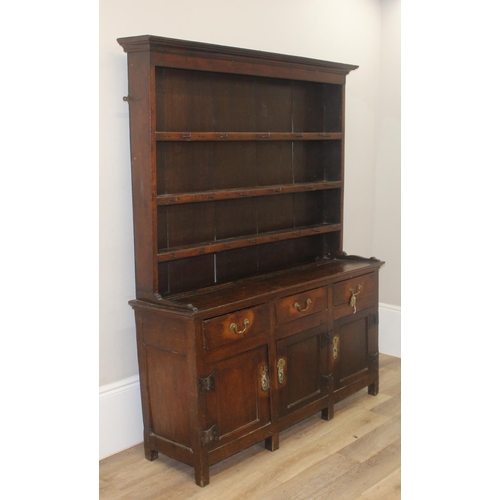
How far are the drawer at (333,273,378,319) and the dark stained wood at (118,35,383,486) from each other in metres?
0.01

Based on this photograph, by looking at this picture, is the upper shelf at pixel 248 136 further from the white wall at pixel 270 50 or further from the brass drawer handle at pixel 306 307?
the brass drawer handle at pixel 306 307

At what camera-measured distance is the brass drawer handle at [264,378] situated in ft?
10.0

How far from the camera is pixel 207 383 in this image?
279cm

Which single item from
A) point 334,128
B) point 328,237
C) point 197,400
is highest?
point 334,128

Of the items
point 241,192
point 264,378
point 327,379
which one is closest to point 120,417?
point 264,378

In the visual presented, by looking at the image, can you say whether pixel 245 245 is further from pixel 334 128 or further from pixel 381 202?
pixel 381 202

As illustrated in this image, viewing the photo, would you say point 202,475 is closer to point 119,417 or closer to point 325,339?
point 119,417

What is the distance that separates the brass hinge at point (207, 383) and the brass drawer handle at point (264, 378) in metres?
0.32

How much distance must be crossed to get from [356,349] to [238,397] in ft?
3.37

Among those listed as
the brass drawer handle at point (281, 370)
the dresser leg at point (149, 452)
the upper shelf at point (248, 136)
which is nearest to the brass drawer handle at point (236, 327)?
the brass drawer handle at point (281, 370)
